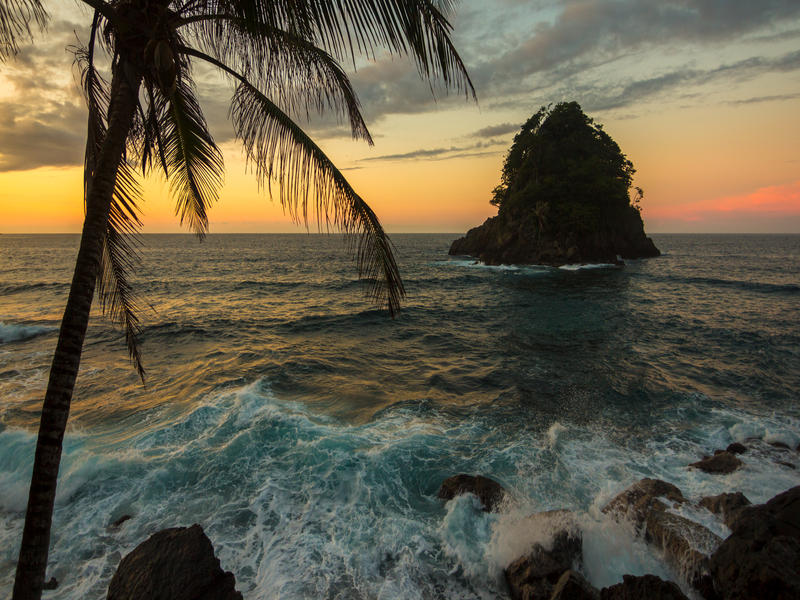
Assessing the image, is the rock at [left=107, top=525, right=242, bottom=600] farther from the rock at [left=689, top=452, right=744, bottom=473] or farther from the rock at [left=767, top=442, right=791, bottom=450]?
the rock at [left=767, top=442, right=791, bottom=450]

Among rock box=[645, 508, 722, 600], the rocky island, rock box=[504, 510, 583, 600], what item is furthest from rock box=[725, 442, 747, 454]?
the rocky island

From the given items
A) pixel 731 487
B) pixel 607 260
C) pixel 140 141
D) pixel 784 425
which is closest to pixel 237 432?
pixel 140 141

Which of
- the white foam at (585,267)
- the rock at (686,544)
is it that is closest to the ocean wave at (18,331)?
the rock at (686,544)

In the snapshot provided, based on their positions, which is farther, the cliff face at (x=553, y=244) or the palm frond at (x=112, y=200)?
the cliff face at (x=553, y=244)

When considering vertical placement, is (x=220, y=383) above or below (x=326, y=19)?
below

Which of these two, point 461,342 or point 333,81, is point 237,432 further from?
point 461,342

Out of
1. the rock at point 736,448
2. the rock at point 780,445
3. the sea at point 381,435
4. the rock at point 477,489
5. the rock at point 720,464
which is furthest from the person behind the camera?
the rock at point 780,445

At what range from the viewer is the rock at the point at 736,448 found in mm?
8477

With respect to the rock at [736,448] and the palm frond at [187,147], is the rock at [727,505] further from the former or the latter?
the palm frond at [187,147]

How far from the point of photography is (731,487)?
724 centimetres

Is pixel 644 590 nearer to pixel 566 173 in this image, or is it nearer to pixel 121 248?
pixel 121 248

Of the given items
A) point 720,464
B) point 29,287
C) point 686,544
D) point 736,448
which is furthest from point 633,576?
point 29,287

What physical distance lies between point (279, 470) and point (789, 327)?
2582 centimetres

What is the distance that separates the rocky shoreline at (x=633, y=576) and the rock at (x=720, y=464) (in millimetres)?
1479
